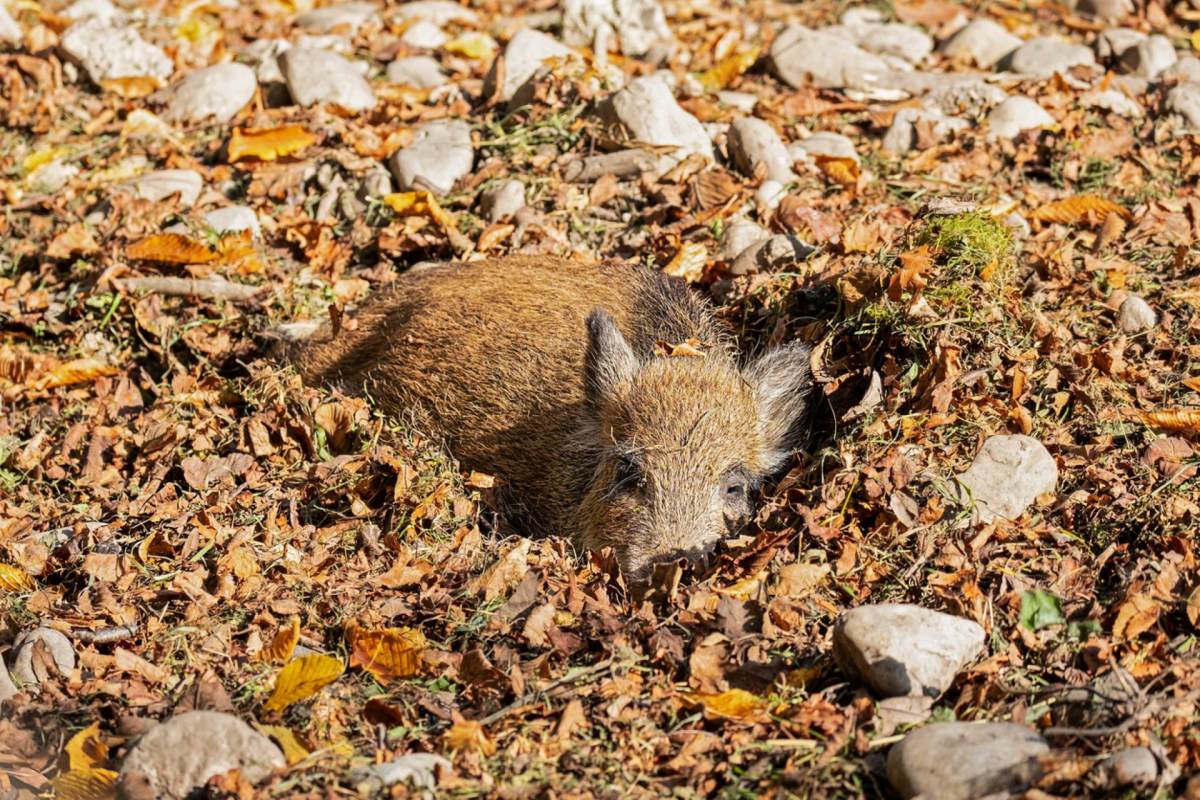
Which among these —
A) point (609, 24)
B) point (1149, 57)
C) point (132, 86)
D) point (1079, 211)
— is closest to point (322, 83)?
point (132, 86)

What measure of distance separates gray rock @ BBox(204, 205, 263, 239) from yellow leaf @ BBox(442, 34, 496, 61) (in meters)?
2.31

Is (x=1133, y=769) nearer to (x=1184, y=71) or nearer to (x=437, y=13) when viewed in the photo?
(x=1184, y=71)

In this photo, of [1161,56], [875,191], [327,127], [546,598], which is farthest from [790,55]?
[546,598]

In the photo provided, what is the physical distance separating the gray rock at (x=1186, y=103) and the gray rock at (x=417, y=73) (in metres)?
4.63

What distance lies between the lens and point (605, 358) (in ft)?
18.4

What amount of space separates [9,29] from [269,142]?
9.03 ft

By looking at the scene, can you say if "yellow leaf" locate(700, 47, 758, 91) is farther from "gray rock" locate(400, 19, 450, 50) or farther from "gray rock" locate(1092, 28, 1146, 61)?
"gray rock" locate(1092, 28, 1146, 61)

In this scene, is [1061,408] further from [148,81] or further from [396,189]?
[148,81]

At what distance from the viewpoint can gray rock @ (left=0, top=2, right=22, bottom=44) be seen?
9156 millimetres

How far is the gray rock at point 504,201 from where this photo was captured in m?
7.29

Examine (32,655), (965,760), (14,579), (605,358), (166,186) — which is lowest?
(14,579)

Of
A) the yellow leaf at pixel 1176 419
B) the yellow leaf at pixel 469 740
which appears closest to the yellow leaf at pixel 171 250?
the yellow leaf at pixel 469 740

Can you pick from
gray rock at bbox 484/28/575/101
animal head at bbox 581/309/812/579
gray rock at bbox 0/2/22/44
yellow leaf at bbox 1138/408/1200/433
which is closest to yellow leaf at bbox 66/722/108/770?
animal head at bbox 581/309/812/579

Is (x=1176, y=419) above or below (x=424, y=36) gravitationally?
above
